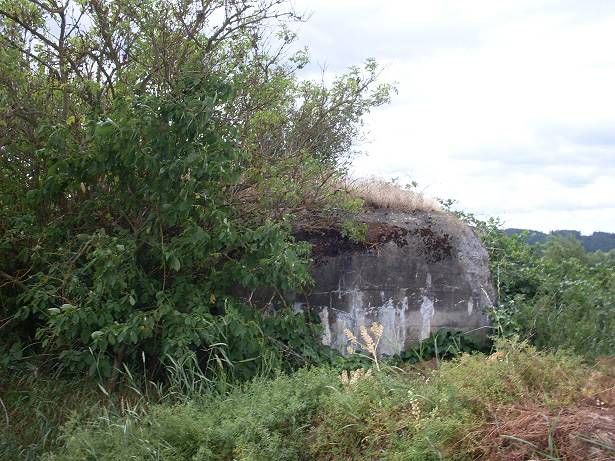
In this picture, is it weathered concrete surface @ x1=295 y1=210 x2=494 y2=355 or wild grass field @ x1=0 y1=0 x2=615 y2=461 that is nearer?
wild grass field @ x1=0 y1=0 x2=615 y2=461

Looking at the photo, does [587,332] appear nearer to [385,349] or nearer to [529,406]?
[385,349]

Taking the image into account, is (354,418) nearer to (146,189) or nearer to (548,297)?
(146,189)

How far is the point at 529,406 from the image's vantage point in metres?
4.39

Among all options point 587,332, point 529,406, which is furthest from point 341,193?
point 529,406

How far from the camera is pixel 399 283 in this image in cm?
912

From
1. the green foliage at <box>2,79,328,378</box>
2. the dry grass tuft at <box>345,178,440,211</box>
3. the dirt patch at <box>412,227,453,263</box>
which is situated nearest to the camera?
the green foliage at <box>2,79,328,378</box>

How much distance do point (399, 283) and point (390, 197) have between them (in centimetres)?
160

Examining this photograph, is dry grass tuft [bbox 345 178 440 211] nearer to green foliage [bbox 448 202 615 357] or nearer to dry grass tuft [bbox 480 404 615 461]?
green foliage [bbox 448 202 615 357]

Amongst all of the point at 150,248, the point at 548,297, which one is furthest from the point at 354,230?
the point at 548,297

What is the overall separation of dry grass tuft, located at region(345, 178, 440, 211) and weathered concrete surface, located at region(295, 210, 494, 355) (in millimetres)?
577

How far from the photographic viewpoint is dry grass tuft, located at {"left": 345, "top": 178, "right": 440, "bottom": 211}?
1014cm

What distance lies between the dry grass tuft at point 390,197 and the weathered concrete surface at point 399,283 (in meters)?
0.58

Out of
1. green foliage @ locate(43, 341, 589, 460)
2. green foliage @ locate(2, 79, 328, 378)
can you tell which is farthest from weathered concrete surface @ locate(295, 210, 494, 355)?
green foliage @ locate(43, 341, 589, 460)

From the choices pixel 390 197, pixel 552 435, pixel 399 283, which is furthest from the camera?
pixel 390 197
